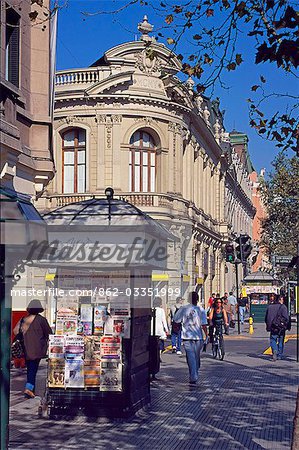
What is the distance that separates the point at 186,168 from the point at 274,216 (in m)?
8.86

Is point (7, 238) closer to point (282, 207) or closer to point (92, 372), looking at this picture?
point (92, 372)

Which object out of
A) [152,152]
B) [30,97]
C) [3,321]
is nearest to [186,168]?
[152,152]

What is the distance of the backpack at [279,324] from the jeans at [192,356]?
5358 mm

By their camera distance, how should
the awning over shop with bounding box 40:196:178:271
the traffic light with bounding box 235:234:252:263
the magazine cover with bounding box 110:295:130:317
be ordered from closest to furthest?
the magazine cover with bounding box 110:295:130:317 → the awning over shop with bounding box 40:196:178:271 → the traffic light with bounding box 235:234:252:263

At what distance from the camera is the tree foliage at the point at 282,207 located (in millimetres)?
42688

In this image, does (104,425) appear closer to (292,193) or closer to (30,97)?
(30,97)

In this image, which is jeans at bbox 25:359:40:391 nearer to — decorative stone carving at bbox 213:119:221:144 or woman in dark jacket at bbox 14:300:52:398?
woman in dark jacket at bbox 14:300:52:398

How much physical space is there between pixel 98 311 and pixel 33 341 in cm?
259

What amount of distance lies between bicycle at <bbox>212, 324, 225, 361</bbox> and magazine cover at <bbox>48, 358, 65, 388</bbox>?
9.27 metres

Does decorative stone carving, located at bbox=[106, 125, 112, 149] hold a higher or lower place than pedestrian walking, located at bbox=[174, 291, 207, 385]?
higher

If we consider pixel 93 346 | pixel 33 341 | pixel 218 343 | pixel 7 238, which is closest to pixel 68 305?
pixel 93 346

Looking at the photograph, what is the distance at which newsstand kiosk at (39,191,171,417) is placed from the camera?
39.4 feet

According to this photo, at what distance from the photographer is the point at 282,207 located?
158 ft

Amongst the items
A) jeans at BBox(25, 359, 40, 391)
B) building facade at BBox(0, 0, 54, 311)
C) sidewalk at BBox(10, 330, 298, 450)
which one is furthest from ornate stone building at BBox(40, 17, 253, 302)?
jeans at BBox(25, 359, 40, 391)
